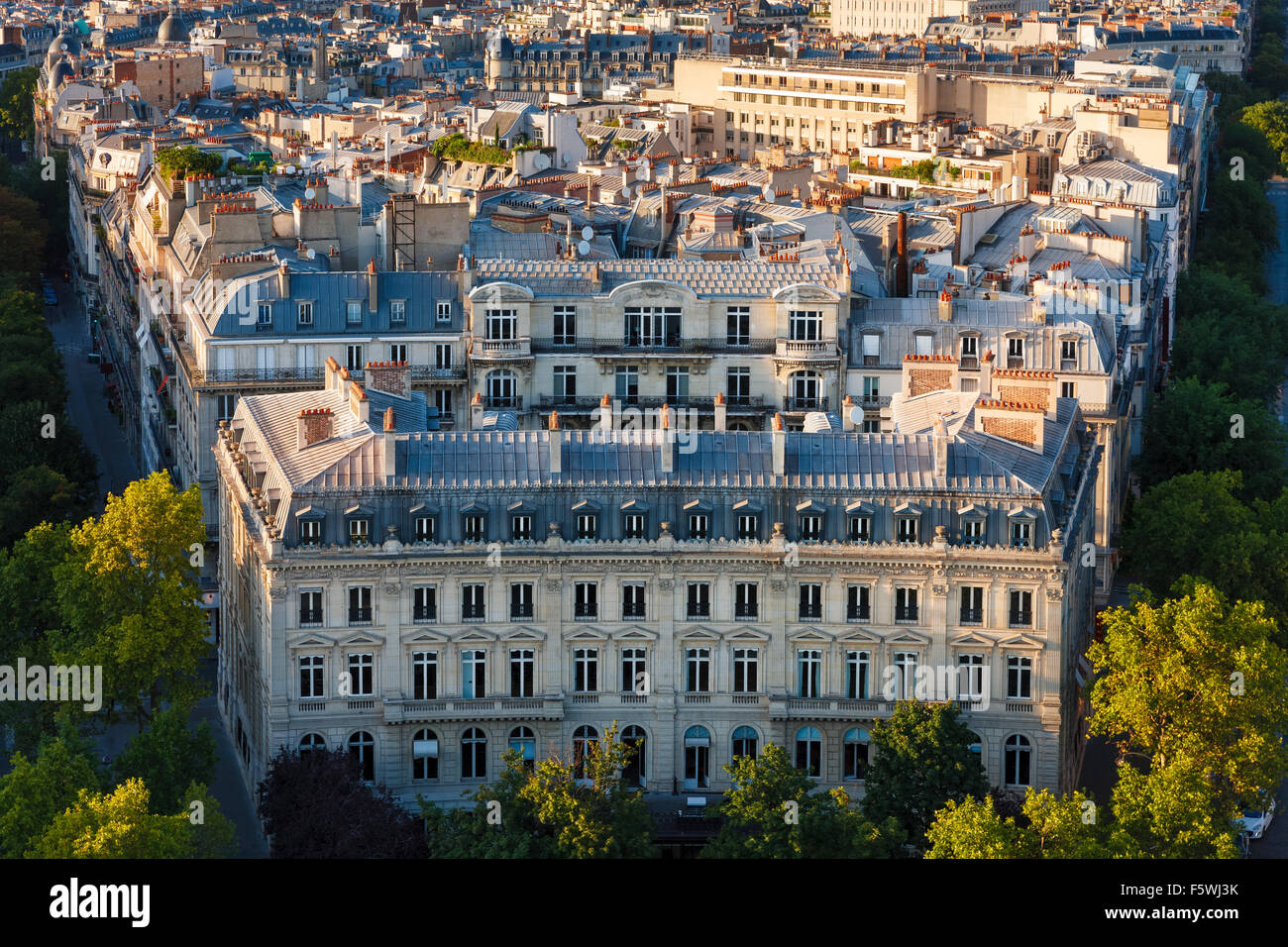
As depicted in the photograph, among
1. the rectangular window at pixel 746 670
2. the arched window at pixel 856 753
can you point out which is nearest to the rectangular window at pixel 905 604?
the arched window at pixel 856 753

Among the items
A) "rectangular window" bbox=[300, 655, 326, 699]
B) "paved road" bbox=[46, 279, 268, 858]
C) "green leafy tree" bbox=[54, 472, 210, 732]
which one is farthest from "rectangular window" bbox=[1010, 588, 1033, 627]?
"green leafy tree" bbox=[54, 472, 210, 732]

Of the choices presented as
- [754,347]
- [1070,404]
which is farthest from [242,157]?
[1070,404]

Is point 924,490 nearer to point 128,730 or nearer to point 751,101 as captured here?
point 128,730

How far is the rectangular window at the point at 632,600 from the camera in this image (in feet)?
210

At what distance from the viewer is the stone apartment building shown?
209 ft

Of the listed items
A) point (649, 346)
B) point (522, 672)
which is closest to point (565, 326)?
point (649, 346)

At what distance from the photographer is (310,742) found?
64250 mm

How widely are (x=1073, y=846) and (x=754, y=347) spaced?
2947cm

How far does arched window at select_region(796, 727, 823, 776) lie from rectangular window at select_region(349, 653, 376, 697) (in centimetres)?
1029

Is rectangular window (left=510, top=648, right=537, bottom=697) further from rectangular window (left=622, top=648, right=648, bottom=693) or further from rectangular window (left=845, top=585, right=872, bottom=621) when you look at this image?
rectangular window (left=845, top=585, right=872, bottom=621)

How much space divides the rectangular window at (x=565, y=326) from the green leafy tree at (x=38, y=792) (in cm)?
2617

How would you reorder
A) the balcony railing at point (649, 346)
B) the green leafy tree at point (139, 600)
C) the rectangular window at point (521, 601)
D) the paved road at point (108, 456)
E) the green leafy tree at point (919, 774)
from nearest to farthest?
the green leafy tree at point (919, 774), the rectangular window at point (521, 601), the paved road at point (108, 456), the green leafy tree at point (139, 600), the balcony railing at point (649, 346)

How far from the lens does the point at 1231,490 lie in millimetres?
91562

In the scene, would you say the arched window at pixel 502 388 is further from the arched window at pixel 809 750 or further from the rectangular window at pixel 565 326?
the arched window at pixel 809 750
